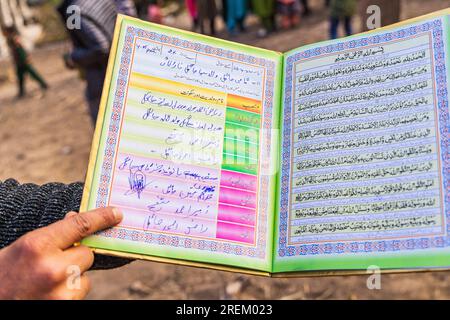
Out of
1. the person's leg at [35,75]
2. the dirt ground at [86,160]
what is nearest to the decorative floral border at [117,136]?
the dirt ground at [86,160]

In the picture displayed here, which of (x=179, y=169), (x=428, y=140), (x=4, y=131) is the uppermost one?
(x=4, y=131)

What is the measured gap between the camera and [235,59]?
1.62m

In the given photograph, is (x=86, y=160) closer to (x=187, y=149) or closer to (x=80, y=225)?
(x=187, y=149)

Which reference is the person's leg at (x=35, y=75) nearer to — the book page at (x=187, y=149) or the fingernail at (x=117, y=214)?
the book page at (x=187, y=149)

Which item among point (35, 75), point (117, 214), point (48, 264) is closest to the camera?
point (48, 264)

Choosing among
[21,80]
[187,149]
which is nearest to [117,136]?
[187,149]

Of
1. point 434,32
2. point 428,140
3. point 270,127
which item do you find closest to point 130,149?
point 270,127

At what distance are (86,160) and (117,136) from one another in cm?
439

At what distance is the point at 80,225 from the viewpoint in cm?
124

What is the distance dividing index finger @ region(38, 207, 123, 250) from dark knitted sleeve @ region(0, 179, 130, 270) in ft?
0.69

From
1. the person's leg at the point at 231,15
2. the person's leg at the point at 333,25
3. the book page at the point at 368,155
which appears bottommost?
the book page at the point at 368,155

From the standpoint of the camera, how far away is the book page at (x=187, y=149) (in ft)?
4.52
